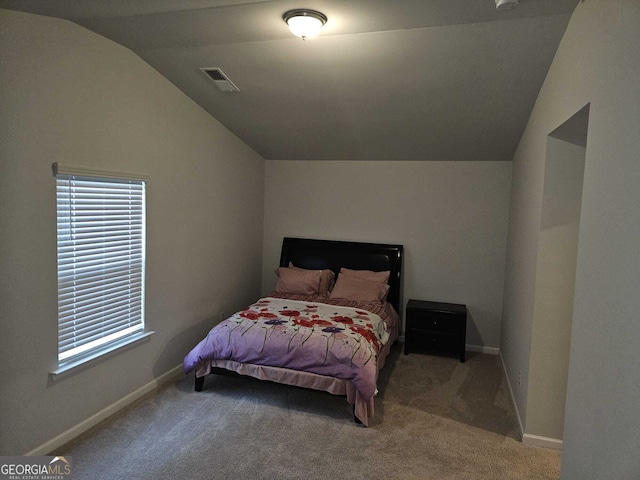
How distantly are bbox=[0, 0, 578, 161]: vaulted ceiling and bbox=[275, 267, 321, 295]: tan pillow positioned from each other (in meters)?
1.48

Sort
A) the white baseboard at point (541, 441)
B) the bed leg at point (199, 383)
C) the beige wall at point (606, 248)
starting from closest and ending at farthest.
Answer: the beige wall at point (606, 248)
the white baseboard at point (541, 441)
the bed leg at point (199, 383)

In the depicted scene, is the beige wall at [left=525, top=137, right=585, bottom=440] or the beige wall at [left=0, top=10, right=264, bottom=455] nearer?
the beige wall at [left=0, top=10, right=264, bottom=455]

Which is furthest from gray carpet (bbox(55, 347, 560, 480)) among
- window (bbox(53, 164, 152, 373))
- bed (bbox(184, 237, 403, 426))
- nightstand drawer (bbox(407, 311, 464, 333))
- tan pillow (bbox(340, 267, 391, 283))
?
tan pillow (bbox(340, 267, 391, 283))

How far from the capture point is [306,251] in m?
5.07

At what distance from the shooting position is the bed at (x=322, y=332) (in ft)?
10.1

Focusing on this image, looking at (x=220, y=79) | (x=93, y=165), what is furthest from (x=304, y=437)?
(x=220, y=79)

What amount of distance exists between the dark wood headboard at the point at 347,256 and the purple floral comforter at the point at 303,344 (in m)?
1.08

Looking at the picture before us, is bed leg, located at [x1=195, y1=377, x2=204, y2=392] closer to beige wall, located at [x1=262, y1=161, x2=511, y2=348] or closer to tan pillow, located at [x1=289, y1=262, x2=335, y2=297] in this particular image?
tan pillow, located at [x1=289, y1=262, x2=335, y2=297]

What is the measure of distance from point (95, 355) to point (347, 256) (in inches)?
112

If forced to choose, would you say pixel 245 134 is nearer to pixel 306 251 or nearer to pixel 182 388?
pixel 306 251

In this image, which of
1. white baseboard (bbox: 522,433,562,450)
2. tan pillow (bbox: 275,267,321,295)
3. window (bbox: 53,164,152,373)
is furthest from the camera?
tan pillow (bbox: 275,267,321,295)

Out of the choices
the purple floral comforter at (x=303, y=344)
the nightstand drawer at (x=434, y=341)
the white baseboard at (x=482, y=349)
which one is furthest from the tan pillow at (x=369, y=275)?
the white baseboard at (x=482, y=349)

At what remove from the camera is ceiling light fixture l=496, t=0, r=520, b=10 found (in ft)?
6.70

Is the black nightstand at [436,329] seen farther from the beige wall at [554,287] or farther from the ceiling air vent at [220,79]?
the ceiling air vent at [220,79]
